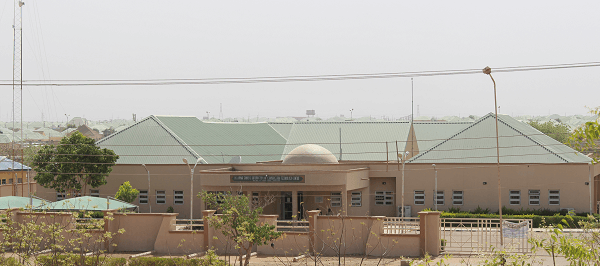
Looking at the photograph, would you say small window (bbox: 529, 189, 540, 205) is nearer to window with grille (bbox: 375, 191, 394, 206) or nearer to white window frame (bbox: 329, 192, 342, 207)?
window with grille (bbox: 375, 191, 394, 206)

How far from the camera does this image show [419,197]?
51.9 m

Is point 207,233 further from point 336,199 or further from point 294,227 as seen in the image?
point 336,199

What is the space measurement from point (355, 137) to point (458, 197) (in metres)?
13.7

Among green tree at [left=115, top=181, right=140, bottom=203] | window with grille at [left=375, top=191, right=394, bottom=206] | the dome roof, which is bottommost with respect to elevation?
window with grille at [left=375, top=191, right=394, bottom=206]

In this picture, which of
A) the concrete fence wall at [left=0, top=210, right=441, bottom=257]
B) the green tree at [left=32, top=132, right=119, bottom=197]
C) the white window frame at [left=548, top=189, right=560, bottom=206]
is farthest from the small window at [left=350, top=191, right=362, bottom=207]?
the green tree at [left=32, top=132, right=119, bottom=197]

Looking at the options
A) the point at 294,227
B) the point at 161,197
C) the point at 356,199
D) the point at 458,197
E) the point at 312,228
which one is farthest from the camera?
the point at 161,197

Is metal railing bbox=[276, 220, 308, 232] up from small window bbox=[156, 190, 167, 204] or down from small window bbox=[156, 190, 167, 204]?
down

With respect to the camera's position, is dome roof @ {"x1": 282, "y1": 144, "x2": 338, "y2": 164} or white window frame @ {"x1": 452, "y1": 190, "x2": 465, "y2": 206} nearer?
dome roof @ {"x1": 282, "y1": 144, "x2": 338, "y2": 164}

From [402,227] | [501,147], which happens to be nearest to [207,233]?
[402,227]

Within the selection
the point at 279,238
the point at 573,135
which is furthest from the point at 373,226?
the point at 573,135

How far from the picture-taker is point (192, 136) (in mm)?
59281

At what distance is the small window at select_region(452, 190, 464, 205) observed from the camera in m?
51.2

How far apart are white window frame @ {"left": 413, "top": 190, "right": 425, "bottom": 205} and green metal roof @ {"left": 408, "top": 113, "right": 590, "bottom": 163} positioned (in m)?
2.68

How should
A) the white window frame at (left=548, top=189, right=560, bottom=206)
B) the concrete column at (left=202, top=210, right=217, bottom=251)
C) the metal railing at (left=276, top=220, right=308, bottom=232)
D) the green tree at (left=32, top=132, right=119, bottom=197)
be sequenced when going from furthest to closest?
1. the green tree at (left=32, top=132, right=119, bottom=197)
2. the white window frame at (left=548, top=189, right=560, bottom=206)
3. the concrete column at (left=202, top=210, right=217, bottom=251)
4. the metal railing at (left=276, top=220, right=308, bottom=232)
